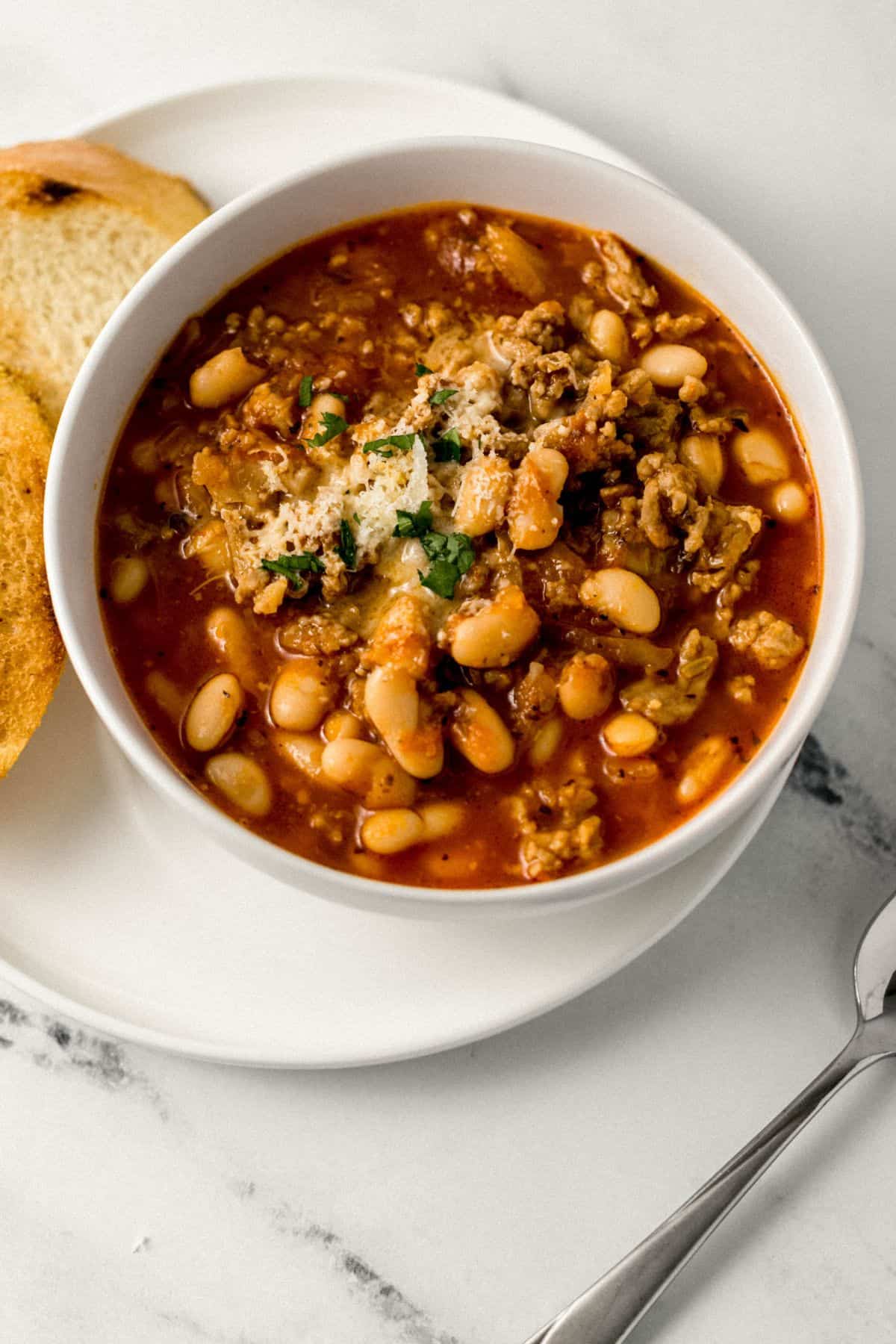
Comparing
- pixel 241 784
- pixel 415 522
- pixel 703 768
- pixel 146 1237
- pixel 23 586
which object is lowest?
pixel 146 1237

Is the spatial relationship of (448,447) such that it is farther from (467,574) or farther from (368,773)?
(368,773)

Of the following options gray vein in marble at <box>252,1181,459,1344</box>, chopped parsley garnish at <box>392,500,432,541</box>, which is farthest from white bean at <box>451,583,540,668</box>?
gray vein in marble at <box>252,1181,459,1344</box>

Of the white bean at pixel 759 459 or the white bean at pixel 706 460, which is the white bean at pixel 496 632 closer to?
the white bean at pixel 706 460

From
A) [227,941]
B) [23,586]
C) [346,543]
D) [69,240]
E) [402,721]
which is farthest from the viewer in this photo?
[69,240]

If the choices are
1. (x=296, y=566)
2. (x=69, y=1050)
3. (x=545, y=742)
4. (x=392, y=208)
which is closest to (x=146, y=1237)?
(x=69, y=1050)

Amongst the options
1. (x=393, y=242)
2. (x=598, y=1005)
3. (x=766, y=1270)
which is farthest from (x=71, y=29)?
(x=766, y=1270)

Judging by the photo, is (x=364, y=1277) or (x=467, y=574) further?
(x=364, y=1277)
